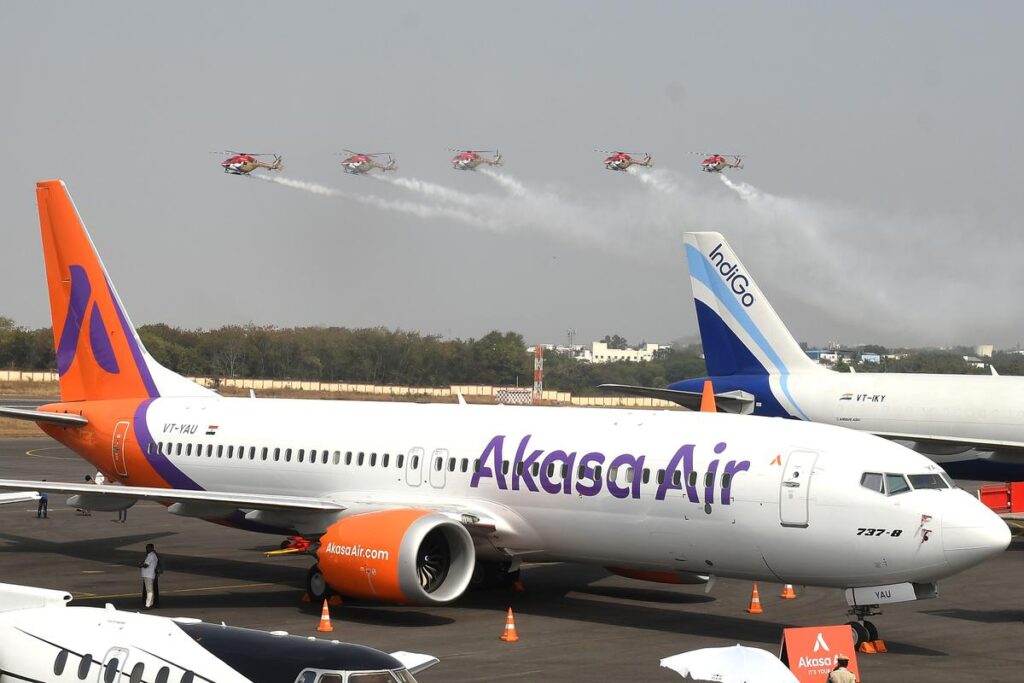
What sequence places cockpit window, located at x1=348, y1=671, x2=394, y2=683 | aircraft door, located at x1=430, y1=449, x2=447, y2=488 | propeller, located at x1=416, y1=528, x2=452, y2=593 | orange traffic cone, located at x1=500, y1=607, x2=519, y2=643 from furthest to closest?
1. aircraft door, located at x1=430, y1=449, x2=447, y2=488
2. propeller, located at x1=416, y1=528, x2=452, y2=593
3. orange traffic cone, located at x1=500, y1=607, x2=519, y2=643
4. cockpit window, located at x1=348, y1=671, x2=394, y2=683

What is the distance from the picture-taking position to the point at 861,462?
2217 centimetres

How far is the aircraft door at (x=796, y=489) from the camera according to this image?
72.3 ft

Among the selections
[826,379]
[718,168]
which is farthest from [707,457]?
[718,168]

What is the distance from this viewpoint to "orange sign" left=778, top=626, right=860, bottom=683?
1767 centimetres

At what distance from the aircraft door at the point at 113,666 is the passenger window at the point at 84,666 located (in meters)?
0.15

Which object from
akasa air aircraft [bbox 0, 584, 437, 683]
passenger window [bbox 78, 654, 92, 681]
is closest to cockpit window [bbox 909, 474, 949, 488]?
akasa air aircraft [bbox 0, 584, 437, 683]

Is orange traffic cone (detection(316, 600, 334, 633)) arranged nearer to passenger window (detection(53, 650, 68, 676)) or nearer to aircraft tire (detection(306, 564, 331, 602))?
aircraft tire (detection(306, 564, 331, 602))

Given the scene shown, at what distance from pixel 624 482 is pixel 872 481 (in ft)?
14.8

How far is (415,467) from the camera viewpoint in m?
27.0

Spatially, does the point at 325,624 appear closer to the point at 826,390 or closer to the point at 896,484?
the point at 896,484

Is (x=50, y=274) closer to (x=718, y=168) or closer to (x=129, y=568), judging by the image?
(x=129, y=568)

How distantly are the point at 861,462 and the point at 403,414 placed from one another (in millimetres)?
10449

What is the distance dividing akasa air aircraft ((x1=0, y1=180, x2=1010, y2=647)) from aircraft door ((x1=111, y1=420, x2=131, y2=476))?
46 mm

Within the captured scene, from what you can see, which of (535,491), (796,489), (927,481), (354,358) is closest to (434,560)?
(535,491)
